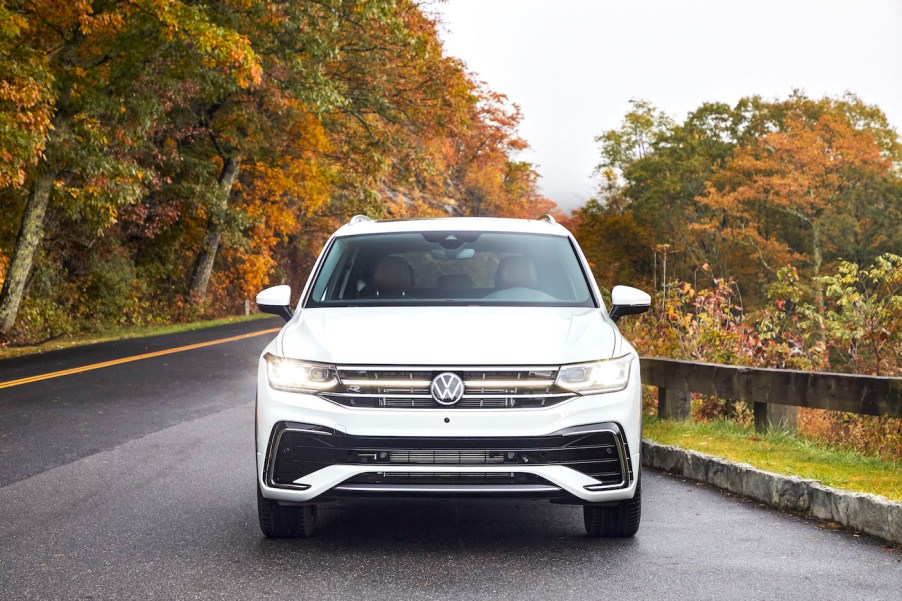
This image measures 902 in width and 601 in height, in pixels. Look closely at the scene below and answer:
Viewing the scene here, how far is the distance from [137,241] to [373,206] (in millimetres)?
7852

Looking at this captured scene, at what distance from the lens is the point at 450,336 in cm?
552

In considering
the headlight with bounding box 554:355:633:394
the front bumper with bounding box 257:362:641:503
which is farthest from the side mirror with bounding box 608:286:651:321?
the front bumper with bounding box 257:362:641:503

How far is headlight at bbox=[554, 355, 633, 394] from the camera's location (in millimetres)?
5375

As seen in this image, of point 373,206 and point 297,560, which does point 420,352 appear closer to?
point 297,560

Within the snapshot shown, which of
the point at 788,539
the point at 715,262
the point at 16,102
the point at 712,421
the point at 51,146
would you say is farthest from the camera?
the point at 715,262

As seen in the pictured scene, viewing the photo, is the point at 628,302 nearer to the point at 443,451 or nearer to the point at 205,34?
the point at 443,451

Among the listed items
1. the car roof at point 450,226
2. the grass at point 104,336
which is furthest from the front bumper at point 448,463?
the grass at point 104,336

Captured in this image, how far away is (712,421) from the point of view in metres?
10.5

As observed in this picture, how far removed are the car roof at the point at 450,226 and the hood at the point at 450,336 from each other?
1.01m

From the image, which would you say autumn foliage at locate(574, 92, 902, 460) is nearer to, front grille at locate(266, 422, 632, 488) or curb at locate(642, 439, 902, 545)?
curb at locate(642, 439, 902, 545)

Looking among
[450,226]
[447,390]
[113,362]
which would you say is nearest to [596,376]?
[447,390]

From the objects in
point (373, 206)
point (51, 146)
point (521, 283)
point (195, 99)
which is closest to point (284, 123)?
point (195, 99)

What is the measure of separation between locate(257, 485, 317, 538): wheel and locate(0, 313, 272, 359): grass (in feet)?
48.9

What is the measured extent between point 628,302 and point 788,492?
1.79m
